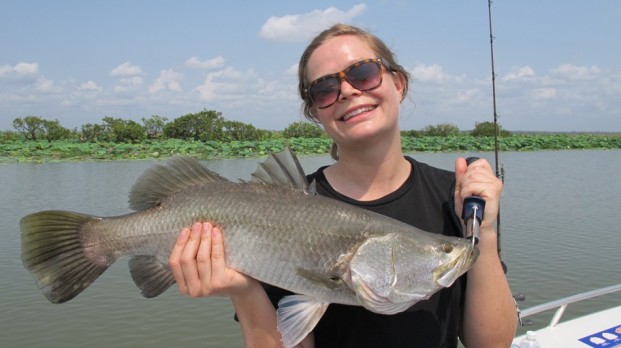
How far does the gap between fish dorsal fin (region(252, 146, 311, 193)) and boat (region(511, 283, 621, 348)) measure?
8.22 ft

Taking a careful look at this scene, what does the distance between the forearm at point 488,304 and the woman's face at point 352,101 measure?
0.72m

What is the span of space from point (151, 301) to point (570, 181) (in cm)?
1871

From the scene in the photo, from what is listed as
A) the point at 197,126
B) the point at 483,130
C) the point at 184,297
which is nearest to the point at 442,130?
the point at 483,130

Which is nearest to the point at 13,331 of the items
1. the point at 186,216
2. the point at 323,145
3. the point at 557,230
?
the point at 186,216

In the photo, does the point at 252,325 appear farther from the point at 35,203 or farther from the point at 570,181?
the point at 570,181

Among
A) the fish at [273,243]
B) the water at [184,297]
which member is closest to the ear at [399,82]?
the fish at [273,243]

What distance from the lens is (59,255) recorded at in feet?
8.03

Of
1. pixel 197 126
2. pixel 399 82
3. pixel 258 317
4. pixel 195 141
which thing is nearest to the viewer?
pixel 258 317

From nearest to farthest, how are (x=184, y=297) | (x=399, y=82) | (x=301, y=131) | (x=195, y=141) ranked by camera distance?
(x=399, y=82)
(x=184, y=297)
(x=195, y=141)
(x=301, y=131)

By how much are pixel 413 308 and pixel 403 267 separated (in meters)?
0.28

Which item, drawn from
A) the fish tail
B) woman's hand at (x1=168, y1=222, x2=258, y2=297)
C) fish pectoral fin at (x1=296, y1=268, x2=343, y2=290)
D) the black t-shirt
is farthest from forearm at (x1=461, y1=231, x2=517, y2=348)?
the fish tail

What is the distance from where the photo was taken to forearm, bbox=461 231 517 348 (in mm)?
2230

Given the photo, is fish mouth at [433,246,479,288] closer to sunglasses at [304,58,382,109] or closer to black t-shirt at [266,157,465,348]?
black t-shirt at [266,157,465,348]

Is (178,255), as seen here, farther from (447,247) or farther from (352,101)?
(447,247)
